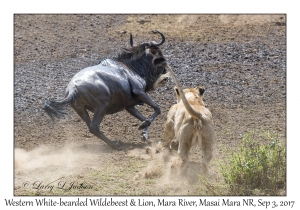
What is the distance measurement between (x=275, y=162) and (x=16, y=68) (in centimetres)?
1067

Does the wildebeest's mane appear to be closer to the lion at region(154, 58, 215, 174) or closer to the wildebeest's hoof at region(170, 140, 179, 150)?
the wildebeest's hoof at region(170, 140, 179, 150)

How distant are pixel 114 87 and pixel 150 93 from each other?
3684 millimetres

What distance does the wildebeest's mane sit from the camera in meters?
13.5

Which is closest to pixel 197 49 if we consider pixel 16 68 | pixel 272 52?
pixel 272 52

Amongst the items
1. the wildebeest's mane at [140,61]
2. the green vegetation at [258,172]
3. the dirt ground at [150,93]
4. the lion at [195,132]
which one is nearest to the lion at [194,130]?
the lion at [195,132]

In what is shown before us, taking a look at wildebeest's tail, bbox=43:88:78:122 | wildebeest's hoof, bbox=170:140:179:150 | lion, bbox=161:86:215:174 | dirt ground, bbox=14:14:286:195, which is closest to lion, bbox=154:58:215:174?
lion, bbox=161:86:215:174

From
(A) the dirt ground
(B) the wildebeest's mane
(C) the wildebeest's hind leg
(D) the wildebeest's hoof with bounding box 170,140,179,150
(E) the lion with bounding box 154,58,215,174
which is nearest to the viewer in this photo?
(E) the lion with bounding box 154,58,215,174

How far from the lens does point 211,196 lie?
30.0 ft

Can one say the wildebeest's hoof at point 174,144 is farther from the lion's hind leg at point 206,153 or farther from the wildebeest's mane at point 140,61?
the wildebeest's mane at point 140,61

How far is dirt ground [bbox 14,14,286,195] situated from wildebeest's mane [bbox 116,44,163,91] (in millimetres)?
1152

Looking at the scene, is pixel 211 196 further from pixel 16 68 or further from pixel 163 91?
pixel 16 68

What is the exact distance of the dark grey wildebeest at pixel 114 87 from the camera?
12172 mm

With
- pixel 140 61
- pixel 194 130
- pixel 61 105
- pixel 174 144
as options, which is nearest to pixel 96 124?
pixel 61 105

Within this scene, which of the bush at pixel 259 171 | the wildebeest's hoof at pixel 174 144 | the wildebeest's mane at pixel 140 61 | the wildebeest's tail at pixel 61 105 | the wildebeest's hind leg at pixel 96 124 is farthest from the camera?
the wildebeest's mane at pixel 140 61
